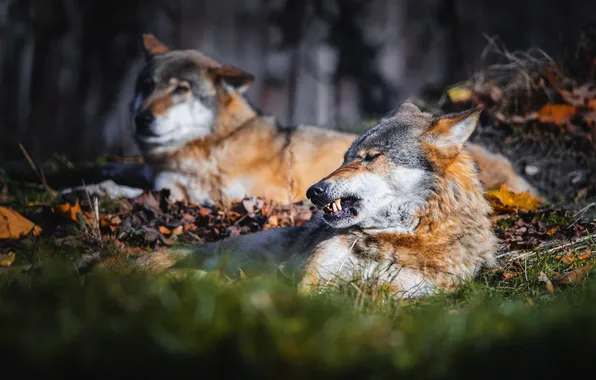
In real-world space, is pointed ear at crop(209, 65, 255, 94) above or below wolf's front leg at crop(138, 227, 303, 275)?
above

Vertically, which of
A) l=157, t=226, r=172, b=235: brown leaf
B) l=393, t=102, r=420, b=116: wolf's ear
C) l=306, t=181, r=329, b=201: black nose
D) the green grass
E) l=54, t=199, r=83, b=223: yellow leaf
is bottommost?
l=157, t=226, r=172, b=235: brown leaf

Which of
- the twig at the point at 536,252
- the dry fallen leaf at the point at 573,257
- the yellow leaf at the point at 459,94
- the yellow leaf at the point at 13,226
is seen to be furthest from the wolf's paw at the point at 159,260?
the yellow leaf at the point at 459,94

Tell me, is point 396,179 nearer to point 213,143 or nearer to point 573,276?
point 573,276

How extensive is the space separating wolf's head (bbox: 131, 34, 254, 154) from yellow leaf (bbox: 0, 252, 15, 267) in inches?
101

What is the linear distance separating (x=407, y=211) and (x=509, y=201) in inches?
74.4

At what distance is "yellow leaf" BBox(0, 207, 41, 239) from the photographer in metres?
5.45

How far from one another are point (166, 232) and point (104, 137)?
4957mm

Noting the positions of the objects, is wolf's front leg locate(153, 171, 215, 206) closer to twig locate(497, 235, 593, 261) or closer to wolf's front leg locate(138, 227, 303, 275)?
wolf's front leg locate(138, 227, 303, 275)

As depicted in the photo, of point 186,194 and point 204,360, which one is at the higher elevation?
point 204,360

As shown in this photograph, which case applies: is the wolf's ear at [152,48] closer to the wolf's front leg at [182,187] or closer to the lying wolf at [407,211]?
the wolf's front leg at [182,187]

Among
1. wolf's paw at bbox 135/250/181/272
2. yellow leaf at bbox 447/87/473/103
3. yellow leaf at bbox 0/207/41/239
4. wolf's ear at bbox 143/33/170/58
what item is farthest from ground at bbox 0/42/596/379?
yellow leaf at bbox 447/87/473/103

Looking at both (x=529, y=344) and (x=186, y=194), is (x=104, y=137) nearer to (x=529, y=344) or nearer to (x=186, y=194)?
(x=186, y=194)

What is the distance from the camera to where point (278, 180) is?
7320mm

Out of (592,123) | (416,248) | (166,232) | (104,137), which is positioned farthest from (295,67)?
(416,248)
